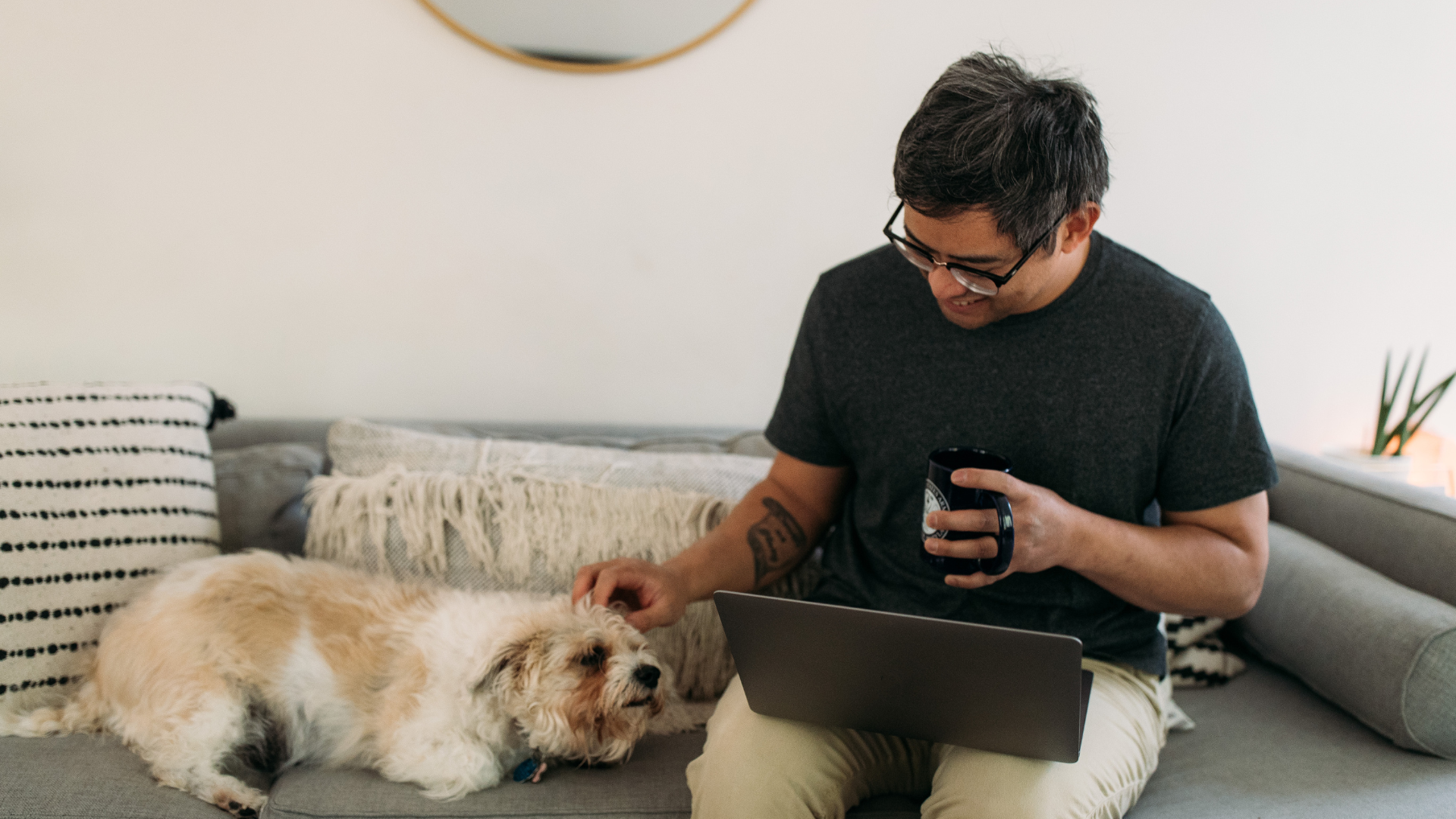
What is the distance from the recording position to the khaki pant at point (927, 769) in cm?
100

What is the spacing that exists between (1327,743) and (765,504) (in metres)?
0.98

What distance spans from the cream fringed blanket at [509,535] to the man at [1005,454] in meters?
0.15

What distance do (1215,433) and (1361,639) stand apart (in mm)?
525

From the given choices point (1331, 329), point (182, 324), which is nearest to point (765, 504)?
point (182, 324)

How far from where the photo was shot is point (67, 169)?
5.66 ft

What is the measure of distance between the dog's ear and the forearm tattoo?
403mm

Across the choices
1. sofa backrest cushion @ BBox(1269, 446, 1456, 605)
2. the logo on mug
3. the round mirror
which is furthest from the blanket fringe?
sofa backrest cushion @ BBox(1269, 446, 1456, 605)

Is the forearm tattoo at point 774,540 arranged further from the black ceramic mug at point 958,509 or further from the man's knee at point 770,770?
the black ceramic mug at point 958,509

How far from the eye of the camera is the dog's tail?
4.05 feet

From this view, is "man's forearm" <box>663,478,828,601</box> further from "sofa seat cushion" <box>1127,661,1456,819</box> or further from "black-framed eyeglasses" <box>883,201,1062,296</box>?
"sofa seat cushion" <box>1127,661,1456,819</box>

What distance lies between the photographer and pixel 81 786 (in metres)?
1.12

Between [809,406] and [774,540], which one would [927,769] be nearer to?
[774,540]

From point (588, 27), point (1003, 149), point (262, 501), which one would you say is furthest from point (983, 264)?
point (262, 501)

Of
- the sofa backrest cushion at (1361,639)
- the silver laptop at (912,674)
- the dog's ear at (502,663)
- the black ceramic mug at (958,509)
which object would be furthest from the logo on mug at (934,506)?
the sofa backrest cushion at (1361,639)
